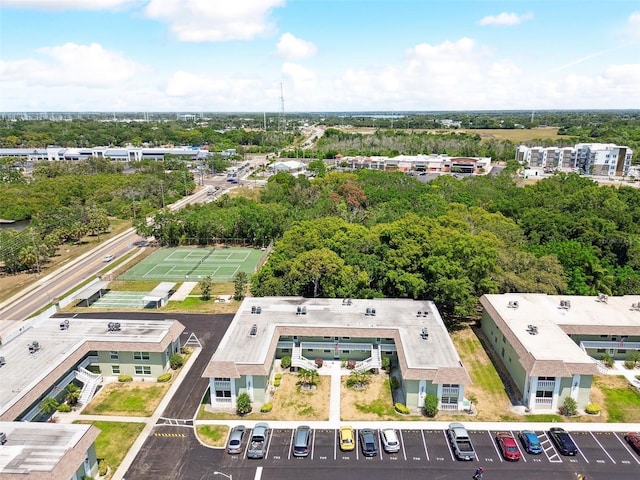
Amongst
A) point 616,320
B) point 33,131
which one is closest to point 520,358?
point 616,320

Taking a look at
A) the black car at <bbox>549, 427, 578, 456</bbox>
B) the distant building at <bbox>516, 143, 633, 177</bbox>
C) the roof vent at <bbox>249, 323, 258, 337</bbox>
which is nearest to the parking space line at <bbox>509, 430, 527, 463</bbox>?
the black car at <bbox>549, 427, 578, 456</bbox>

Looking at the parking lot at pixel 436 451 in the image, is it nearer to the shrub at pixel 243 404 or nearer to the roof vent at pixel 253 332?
the shrub at pixel 243 404

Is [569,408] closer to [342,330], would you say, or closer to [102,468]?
[342,330]

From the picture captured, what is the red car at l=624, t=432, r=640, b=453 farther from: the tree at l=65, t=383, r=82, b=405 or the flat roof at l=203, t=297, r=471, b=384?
the tree at l=65, t=383, r=82, b=405

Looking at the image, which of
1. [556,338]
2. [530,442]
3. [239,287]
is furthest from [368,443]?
[239,287]

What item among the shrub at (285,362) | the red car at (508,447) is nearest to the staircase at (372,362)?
the shrub at (285,362)

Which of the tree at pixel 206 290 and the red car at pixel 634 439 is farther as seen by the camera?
the tree at pixel 206 290

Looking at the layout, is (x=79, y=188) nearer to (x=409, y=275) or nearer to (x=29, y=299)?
(x=29, y=299)
